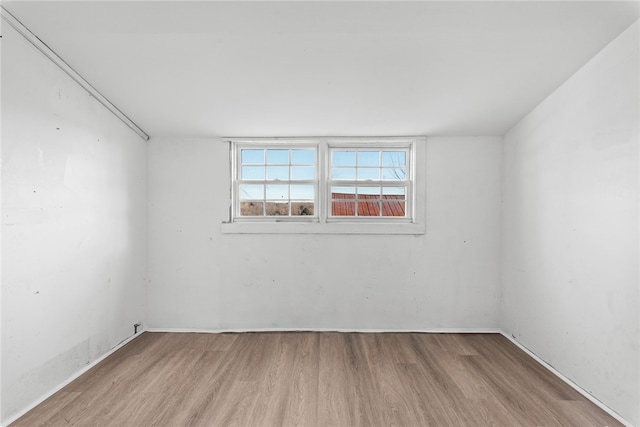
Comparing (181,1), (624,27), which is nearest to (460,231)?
(624,27)

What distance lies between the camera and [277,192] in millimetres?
3391

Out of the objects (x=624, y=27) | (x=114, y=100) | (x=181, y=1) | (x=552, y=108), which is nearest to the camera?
(x=181, y=1)

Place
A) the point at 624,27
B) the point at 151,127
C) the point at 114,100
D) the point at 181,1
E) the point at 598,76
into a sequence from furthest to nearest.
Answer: the point at 151,127 → the point at 114,100 → the point at 598,76 → the point at 624,27 → the point at 181,1

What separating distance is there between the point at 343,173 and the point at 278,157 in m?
0.75

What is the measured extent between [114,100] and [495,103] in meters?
3.29

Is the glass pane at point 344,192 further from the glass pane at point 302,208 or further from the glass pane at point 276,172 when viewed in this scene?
the glass pane at point 276,172

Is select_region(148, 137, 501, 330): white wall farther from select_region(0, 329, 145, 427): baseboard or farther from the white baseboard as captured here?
select_region(0, 329, 145, 427): baseboard

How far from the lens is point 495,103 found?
2613mm

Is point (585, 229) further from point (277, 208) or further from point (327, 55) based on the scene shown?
point (277, 208)

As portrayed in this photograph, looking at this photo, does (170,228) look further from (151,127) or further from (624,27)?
(624,27)

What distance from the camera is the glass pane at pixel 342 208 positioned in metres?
3.39

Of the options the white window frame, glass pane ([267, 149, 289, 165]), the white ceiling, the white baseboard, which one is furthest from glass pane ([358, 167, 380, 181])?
the white baseboard

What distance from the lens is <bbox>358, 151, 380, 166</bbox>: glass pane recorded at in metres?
3.38

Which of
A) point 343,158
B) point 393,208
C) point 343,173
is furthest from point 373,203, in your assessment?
point 343,158
